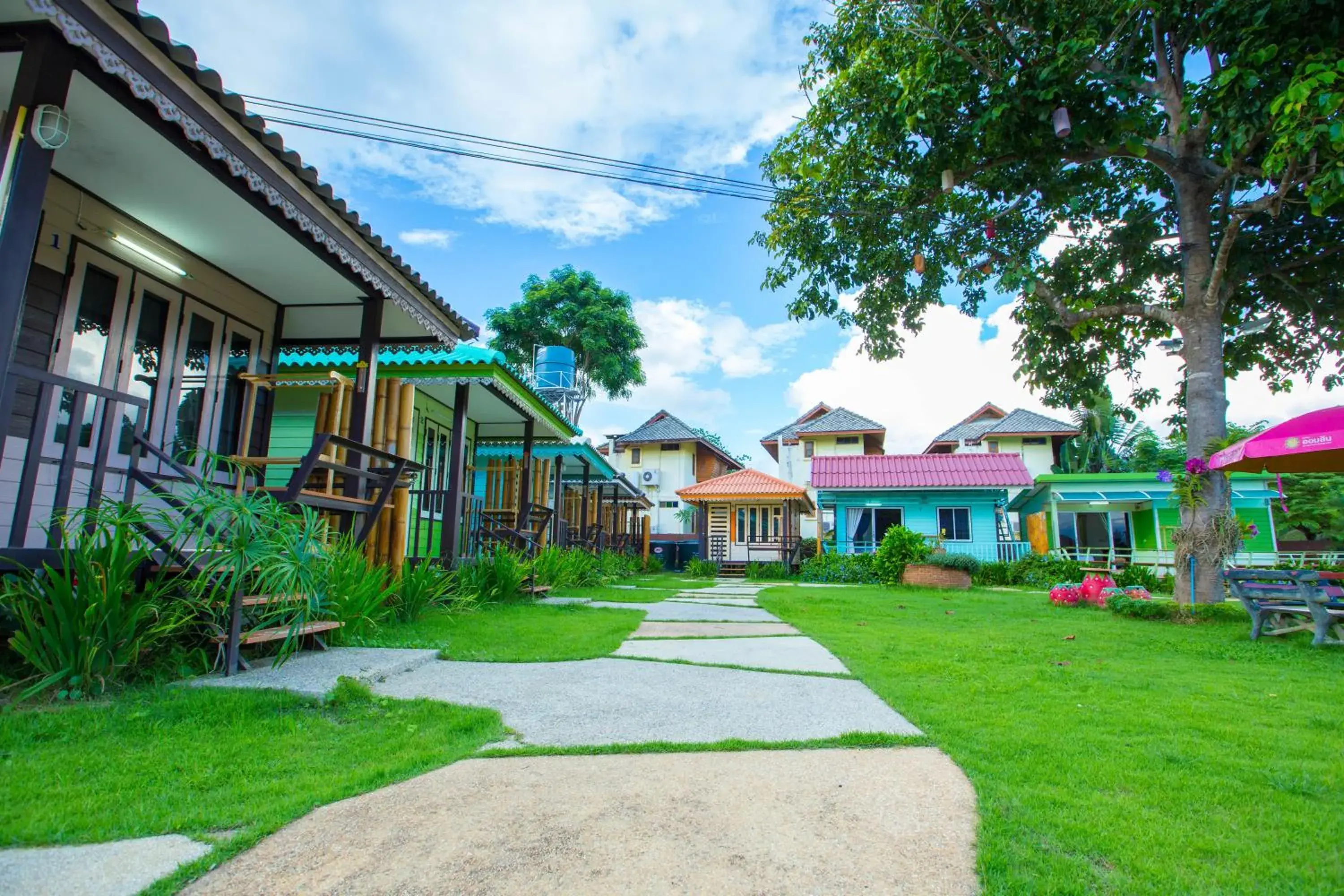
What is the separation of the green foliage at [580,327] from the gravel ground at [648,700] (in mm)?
26342

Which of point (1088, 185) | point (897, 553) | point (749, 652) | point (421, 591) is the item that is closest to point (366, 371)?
point (421, 591)

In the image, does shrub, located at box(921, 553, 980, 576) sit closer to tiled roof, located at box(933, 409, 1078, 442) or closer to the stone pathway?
the stone pathway

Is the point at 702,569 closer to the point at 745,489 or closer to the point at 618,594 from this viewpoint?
the point at 745,489

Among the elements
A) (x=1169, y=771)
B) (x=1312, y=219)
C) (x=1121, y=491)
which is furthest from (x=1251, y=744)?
(x=1121, y=491)

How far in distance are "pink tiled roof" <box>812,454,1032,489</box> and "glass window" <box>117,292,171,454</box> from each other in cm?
1801

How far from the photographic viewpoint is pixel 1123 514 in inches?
977

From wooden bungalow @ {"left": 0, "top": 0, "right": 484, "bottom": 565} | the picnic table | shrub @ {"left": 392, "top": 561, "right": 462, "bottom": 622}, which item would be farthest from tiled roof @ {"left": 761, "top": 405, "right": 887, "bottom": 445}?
shrub @ {"left": 392, "top": 561, "right": 462, "bottom": 622}

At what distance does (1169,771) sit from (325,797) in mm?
2957

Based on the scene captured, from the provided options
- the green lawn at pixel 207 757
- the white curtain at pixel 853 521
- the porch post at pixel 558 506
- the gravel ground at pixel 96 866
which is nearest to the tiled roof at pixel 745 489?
the white curtain at pixel 853 521

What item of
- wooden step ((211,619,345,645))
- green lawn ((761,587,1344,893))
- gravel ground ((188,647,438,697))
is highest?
wooden step ((211,619,345,645))

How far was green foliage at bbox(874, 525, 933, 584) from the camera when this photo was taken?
16891 mm

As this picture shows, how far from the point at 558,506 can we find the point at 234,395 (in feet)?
23.6

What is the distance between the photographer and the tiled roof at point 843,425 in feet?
97.0

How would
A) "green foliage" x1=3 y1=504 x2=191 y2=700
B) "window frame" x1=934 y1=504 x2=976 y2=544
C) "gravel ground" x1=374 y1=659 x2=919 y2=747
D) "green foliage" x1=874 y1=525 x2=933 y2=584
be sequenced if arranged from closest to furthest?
"gravel ground" x1=374 y1=659 x2=919 y2=747 → "green foliage" x1=3 y1=504 x2=191 y2=700 → "green foliage" x1=874 y1=525 x2=933 y2=584 → "window frame" x1=934 y1=504 x2=976 y2=544
